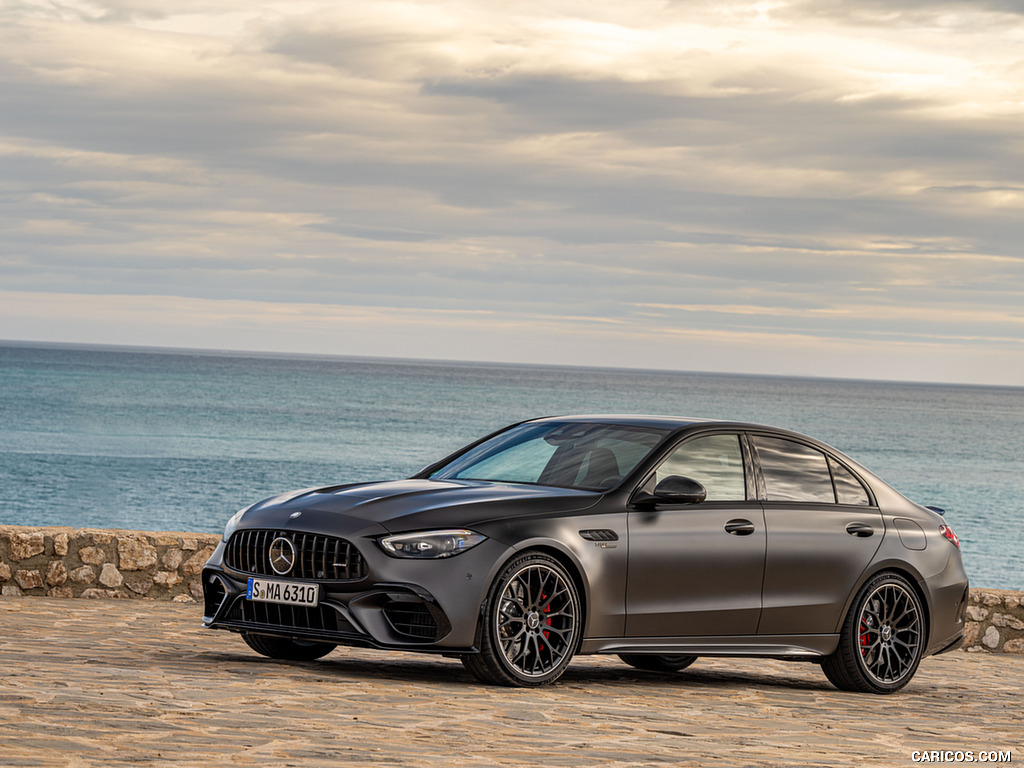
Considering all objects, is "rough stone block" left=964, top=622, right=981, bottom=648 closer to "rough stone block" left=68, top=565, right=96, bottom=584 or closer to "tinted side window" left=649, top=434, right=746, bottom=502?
"tinted side window" left=649, top=434, right=746, bottom=502

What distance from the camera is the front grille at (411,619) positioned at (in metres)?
7.80

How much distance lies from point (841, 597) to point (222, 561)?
385 centimetres

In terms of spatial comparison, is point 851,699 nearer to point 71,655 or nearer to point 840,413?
point 71,655

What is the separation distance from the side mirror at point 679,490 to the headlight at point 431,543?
1172 mm

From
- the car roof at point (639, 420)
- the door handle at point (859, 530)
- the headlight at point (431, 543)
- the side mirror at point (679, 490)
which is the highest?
the car roof at point (639, 420)

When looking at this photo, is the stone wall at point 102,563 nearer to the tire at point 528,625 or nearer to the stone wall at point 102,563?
the stone wall at point 102,563

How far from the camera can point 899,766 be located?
20.7 feet

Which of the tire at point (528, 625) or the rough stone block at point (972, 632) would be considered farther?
the rough stone block at point (972, 632)

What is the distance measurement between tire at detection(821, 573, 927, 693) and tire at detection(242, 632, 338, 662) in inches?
128

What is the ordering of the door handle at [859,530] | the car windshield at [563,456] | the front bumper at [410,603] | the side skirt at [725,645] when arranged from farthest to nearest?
1. the door handle at [859,530]
2. the car windshield at [563,456]
3. the side skirt at [725,645]
4. the front bumper at [410,603]

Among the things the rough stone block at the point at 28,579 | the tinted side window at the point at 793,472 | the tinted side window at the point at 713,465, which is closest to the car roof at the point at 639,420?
the tinted side window at the point at 713,465

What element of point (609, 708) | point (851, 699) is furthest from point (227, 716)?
point (851, 699)

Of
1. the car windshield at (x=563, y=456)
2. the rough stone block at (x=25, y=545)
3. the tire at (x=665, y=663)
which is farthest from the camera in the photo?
the rough stone block at (x=25, y=545)

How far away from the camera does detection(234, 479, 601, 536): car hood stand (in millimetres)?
7969
